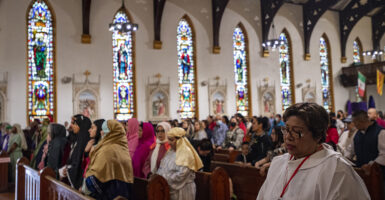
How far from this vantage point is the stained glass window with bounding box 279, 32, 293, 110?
58.5ft

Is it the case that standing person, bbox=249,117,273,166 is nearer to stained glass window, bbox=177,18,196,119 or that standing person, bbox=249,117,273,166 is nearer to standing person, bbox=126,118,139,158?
standing person, bbox=126,118,139,158

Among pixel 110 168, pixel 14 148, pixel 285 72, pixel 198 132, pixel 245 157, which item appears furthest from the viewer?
pixel 285 72

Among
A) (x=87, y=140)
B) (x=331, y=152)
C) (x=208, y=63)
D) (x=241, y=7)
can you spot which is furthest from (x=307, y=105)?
(x=241, y=7)

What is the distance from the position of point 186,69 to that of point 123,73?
2.82 metres

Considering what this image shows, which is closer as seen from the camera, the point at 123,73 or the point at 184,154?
the point at 184,154

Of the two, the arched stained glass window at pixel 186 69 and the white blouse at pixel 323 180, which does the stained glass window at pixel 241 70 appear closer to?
the arched stained glass window at pixel 186 69

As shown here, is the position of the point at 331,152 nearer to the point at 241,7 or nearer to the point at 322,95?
the point at 241,7

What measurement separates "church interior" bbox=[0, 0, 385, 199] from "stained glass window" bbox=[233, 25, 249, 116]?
5 cm

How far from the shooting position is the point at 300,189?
61.4 inches

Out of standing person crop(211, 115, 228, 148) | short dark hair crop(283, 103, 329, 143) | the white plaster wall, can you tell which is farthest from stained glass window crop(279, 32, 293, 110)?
short dark hair crop(283, 103, 329, 143)

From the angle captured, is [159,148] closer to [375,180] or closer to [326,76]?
[375,180]

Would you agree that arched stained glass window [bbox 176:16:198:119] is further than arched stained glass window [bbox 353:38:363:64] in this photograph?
No

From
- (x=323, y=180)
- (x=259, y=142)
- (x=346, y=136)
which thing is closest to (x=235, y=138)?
(x=346, y=136)

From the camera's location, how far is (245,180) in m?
5.02
